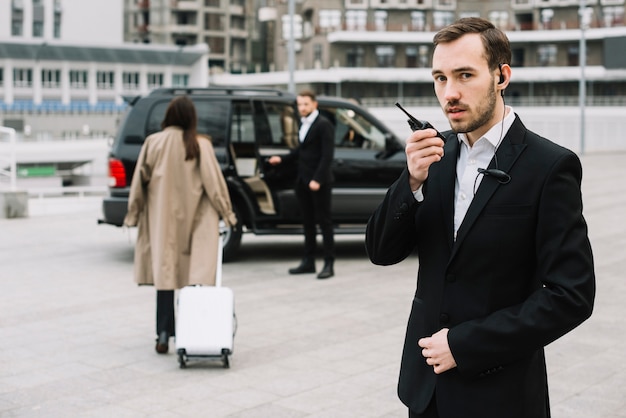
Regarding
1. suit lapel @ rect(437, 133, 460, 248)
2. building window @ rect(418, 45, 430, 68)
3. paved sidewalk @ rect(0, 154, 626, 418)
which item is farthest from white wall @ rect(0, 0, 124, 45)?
suit lapel @ rect(437, 133, 460, 248)

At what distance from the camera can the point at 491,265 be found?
2727 millimetres

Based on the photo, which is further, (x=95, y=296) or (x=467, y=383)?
(x=95, y=296)

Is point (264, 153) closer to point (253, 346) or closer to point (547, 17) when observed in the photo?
point (253, 346)

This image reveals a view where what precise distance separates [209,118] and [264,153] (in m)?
Result: 0.87

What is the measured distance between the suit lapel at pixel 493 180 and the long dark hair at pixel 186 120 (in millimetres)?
5007

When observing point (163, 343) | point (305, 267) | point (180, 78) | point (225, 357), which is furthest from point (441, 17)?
point (225, 357)

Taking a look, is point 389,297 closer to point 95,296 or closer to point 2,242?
point 95,296

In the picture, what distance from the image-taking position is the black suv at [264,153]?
12.2 meters

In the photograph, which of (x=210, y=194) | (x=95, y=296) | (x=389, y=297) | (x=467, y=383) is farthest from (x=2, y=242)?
(x=467, y=383)

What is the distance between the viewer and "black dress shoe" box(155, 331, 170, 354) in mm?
7566

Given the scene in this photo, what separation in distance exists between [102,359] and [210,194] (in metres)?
1.45

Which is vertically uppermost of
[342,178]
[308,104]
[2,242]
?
[308,104]

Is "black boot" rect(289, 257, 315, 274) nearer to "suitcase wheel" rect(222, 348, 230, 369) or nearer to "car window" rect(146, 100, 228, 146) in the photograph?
"car window" rect(146, 100, 228, 146)

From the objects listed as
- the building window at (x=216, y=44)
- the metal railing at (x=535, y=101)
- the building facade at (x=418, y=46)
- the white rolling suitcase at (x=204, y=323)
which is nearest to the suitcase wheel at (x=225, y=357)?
the white rolling suitcase at (x=204, y=323)
